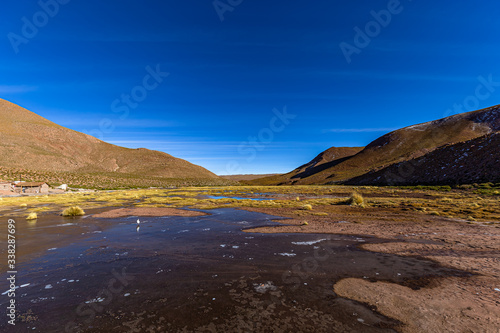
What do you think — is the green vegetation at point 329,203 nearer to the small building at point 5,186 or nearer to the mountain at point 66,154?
the small building at point 5,186

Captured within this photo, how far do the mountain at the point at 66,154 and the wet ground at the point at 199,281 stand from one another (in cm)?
11237

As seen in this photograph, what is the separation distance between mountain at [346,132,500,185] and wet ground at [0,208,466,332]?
59559mm

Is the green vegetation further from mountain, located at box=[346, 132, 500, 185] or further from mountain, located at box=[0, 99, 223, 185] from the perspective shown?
mountain, located at box=[0, 99, 223, 185]

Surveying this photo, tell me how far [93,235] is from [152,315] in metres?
11.6

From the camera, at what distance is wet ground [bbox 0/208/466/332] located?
17.9 ft

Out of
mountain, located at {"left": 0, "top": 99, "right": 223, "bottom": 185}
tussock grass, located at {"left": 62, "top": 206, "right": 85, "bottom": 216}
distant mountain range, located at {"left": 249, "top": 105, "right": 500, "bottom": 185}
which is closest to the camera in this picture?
tussock grass, located at {"left": 62, "top": 206, "right": 85, "bottom": 216}

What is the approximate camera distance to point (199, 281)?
7781 millimetres

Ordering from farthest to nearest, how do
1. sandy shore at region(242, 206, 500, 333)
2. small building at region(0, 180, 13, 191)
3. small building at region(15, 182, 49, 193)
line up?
small building at region(15, 182, 49, 193), small building at region(0, 180, 13, 191), sandy shore at region(242, 206, 500, 333)

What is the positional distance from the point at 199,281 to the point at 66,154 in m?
162

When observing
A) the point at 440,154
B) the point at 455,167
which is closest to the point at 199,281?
the point at 455,167

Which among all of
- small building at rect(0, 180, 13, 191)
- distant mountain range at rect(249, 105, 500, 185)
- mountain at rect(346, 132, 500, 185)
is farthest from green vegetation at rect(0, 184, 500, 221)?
distant mountain range at rect(249, 105, 500, 185)

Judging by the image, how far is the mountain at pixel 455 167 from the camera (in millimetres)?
52062

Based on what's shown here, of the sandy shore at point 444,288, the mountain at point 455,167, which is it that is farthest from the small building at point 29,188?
the mountain at point 455,167

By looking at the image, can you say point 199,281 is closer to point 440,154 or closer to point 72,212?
point 72,212
